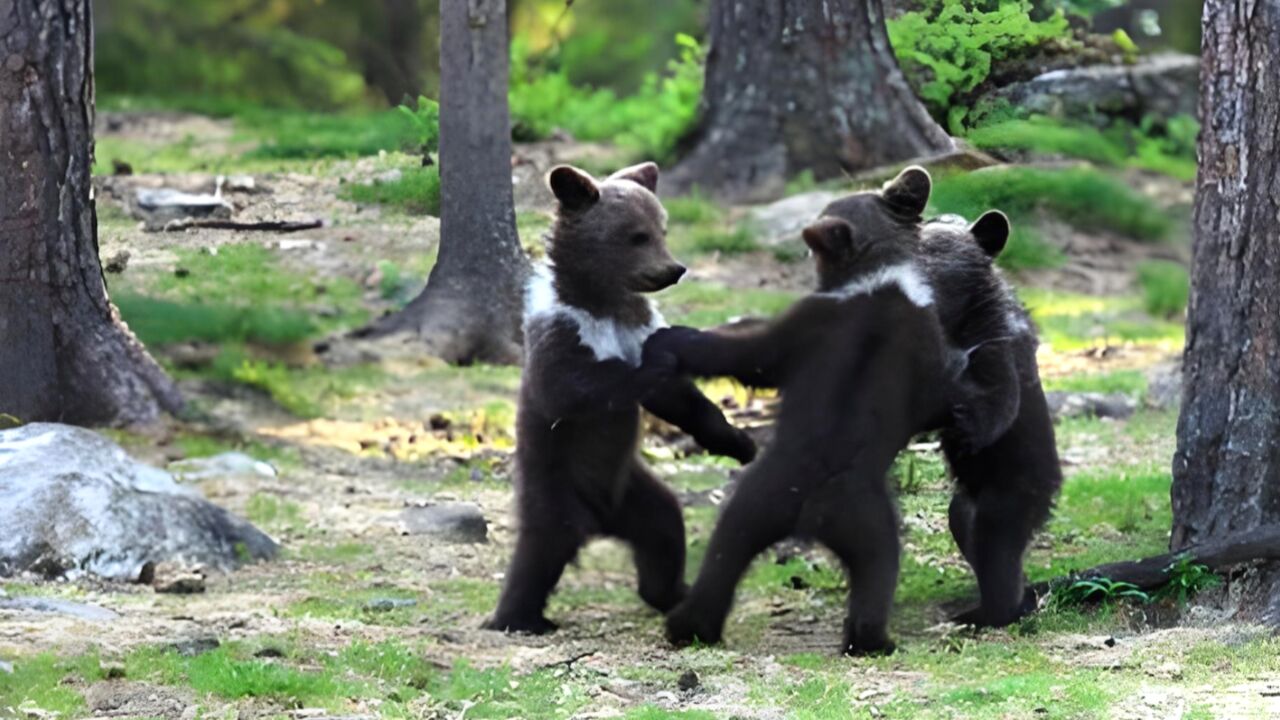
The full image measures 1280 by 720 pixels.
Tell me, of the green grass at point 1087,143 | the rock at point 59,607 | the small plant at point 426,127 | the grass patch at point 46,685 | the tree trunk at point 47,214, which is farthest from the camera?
the tree trunk at point 47,214

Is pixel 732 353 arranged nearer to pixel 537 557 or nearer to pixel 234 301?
pixel 537 557

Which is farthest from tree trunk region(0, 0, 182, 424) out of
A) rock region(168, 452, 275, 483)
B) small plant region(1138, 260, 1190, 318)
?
small plant region(1138, 260, 1190, 318)

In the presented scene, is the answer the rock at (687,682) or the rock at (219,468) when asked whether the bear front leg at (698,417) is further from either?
the rock at (219,468)

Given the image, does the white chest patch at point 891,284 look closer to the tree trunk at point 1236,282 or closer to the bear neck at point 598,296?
the bear neck at point 598,296

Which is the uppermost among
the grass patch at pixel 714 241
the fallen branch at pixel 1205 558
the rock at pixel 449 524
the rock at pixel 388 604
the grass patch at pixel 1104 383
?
the grass patch at pixel 714 241

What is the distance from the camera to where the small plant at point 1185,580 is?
306 inches

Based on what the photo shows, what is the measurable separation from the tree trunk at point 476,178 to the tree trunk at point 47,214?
1.95 m

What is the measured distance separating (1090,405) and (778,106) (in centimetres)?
566

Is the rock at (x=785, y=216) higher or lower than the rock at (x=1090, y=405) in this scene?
higher

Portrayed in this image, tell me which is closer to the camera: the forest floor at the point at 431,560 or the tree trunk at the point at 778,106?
the forest floor at the point at 431,560

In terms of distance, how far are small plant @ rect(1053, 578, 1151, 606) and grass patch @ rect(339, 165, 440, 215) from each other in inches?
138

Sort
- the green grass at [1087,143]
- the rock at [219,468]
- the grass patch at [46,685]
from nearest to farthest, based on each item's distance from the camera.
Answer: the grass patch at [46,685]
the green grass at [1087,143]
the rock at [219,468]

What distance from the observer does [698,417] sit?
8.11m

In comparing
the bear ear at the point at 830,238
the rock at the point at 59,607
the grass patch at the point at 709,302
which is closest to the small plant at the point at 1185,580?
the bear ear at the point at 830,238
